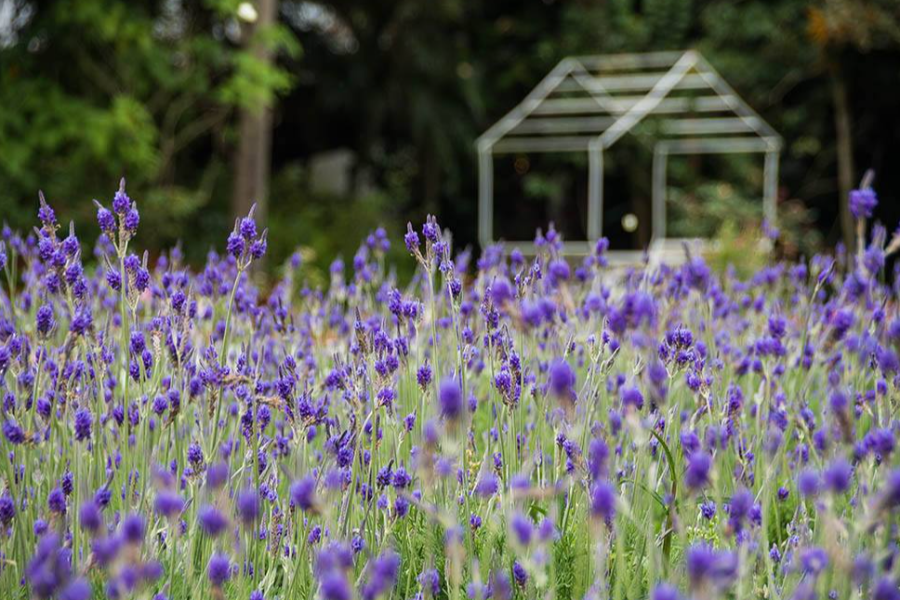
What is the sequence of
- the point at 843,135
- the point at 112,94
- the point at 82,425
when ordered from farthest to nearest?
the point at 843,135
the point at 112,94
the point at 82,425

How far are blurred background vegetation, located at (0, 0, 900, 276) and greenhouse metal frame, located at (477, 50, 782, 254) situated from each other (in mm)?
347

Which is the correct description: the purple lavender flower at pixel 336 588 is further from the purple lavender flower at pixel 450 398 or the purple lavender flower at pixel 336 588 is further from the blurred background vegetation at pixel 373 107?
the blurred background vegetation at pixel 373 107

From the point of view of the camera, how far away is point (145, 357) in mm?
1992

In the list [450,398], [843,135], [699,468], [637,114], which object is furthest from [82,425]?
[843,135]

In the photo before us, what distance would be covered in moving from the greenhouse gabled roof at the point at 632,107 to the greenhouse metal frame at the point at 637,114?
0.01m

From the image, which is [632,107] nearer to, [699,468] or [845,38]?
[845,38]

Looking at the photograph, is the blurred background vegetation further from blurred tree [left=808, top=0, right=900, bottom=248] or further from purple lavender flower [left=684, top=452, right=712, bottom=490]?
purple lavender flower [left=684, top=452, right=712, bottom=490]

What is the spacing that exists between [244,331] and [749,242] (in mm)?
6111

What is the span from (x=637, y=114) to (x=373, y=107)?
3.30 m

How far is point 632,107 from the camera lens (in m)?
12.7

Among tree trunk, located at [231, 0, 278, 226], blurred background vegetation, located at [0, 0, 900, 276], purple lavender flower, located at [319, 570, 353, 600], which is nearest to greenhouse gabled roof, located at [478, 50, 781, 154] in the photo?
blurred background vegetation, located at [0, 0, 900, 276]

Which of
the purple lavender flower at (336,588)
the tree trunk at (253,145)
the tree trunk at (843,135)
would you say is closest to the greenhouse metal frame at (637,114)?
the tree trunk at (843,135)

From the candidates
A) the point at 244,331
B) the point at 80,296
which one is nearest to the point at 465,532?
the point at 80,296

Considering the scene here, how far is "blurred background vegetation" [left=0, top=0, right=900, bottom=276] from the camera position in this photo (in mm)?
9750
